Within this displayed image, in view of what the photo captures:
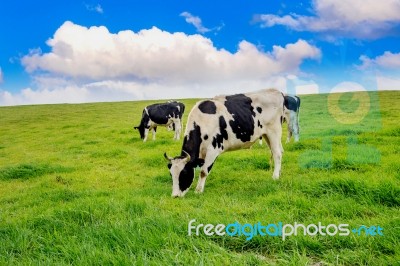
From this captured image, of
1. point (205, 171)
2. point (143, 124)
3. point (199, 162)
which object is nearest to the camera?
point (199, 162)

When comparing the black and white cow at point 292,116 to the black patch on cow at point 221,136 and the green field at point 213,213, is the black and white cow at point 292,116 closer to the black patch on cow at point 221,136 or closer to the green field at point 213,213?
the green field at point 213,213

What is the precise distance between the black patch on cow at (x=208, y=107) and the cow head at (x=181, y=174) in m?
1.36

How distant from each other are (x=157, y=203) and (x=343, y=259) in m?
3.49

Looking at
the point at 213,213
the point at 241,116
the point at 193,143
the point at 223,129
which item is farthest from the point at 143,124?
the point at 213,213

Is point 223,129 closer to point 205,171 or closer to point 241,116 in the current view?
point 241,116

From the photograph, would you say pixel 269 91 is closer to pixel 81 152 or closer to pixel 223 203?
pixel 223 203

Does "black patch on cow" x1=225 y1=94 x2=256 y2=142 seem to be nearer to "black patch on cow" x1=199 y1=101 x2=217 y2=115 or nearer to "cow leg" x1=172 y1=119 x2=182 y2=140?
Result: "black patch on cow" x1=199 y1=101 x2=217 y2=115

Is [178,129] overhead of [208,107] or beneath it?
beneath

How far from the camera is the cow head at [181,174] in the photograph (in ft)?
23.7

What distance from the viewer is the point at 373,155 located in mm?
9539

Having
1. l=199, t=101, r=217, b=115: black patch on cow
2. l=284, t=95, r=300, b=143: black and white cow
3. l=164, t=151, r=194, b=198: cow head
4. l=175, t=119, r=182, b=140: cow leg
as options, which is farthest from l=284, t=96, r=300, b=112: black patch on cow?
l=164, t=151, r=194, b=198: cow head

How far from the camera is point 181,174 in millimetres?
7266

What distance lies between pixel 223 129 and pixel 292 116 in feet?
27.6

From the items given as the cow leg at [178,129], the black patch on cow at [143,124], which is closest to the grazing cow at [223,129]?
the cow leg at [178,129]
